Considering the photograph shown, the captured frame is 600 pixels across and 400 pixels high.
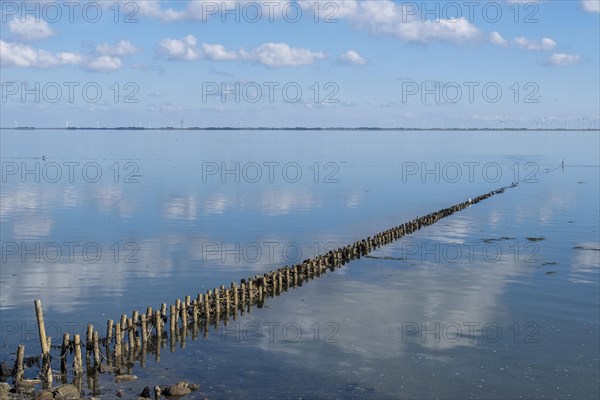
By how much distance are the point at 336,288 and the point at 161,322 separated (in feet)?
52.2

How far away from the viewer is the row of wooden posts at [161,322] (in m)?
29.7

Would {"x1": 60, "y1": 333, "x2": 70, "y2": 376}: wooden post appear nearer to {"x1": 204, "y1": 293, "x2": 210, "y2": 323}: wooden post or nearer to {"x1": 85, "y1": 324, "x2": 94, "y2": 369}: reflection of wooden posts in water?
{"x1": 85, "y1": 324, "x2": 94, "y2": 369}: reflection of wooden posts in water

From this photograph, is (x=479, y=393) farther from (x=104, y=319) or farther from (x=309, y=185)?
(x=309, y=185)

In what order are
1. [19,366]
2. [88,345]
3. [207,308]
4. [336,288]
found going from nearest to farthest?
[19,366] < [88,345] < [207,308] < [336,288]

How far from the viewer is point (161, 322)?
3528 centimetres

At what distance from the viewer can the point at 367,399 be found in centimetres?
2734

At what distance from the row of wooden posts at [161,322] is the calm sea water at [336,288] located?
4.67 feet

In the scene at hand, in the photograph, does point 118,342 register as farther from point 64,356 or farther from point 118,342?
point 64,356

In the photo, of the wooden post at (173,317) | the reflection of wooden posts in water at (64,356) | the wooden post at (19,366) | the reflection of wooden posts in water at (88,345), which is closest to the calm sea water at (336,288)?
the wooden post at (173,317)

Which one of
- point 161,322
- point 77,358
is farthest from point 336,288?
point 77,358

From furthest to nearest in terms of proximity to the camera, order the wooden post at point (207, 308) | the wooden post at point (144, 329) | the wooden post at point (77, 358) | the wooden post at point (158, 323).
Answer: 1. the wooden post at point (207, 308)
2. the wooden post at point (158, 323)
3. the wooden post at point (144, 329)
4. the wooden post at point (77, 358)

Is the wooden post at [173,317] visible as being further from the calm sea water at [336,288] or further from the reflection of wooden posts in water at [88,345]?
the reflection of wooden posts in water at [88,345]

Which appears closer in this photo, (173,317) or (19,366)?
(19,366)

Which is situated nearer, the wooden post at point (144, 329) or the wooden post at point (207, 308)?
the wooden post at point (144, 329)
